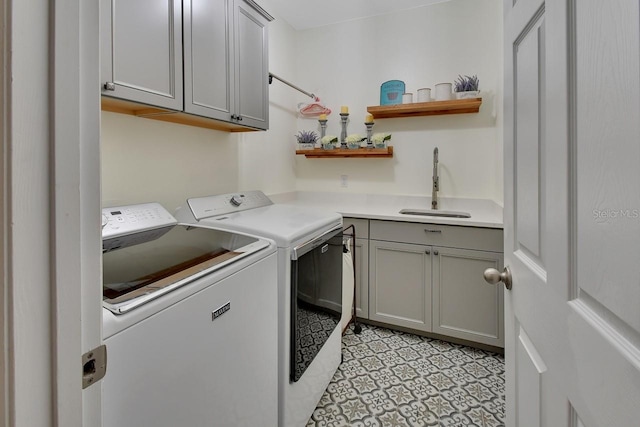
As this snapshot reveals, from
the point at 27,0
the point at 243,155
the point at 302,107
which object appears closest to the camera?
the point at 27,0

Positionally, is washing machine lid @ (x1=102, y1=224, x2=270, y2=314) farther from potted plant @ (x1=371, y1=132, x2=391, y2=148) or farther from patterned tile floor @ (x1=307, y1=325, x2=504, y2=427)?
potted plant @ (x1=371, y1=132, x2=391, y2=148)

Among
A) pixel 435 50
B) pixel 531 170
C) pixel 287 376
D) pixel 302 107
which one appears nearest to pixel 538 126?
pixel 531 170

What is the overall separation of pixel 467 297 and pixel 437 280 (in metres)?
0.21

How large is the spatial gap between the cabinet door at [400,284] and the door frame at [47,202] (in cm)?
213

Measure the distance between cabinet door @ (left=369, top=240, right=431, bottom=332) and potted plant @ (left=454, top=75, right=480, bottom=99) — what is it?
1.22 metres

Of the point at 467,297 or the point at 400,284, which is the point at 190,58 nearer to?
the point at 400,284

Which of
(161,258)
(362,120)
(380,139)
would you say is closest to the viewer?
(161,258)

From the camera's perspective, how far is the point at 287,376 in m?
1.36

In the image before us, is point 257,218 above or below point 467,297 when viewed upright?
above

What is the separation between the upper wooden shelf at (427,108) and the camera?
2493 millimetres

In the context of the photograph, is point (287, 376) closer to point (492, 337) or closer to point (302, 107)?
point (492, 337)

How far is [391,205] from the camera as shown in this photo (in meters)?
2.99

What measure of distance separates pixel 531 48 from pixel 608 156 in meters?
0.44

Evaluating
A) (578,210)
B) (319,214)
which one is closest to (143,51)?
(319,214)
